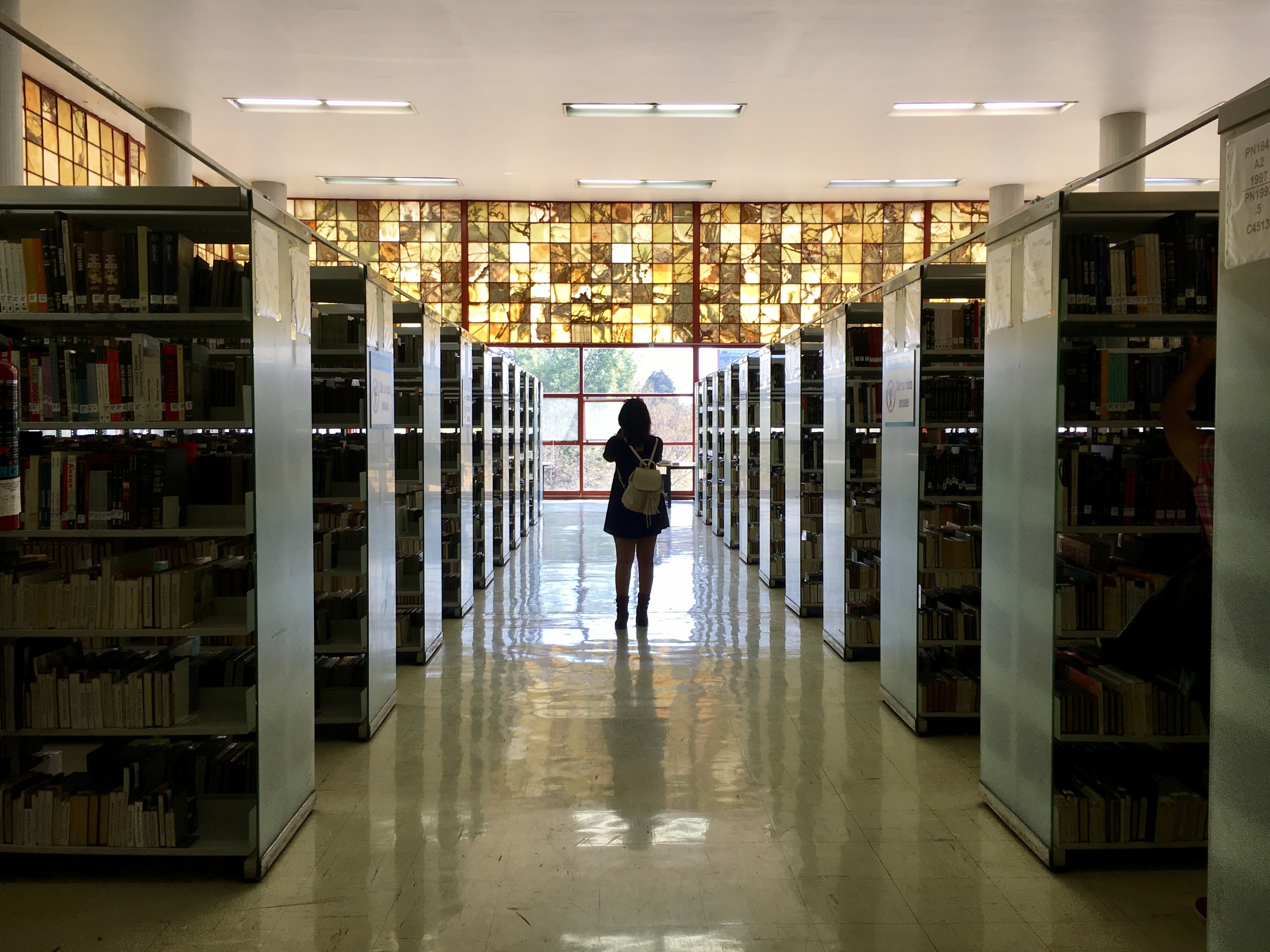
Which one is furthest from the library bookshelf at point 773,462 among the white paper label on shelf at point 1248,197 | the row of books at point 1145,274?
the white paper label on shelf at point 1248,197

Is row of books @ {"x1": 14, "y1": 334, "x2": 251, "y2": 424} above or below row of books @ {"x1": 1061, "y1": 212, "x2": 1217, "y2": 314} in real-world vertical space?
below

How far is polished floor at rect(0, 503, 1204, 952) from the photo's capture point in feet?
9.11

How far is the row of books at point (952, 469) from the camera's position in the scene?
5.00 metres

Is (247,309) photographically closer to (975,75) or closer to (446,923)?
(446,923)

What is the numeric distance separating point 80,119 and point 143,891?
10.3m

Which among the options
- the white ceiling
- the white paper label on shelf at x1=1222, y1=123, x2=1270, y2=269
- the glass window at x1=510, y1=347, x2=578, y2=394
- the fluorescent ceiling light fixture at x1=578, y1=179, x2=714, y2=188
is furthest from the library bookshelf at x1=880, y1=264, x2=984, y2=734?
the glass window at x1=510, y1=347, x2=578, y2=394

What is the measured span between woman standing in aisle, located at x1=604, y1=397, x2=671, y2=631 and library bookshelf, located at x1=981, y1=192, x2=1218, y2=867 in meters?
3.18

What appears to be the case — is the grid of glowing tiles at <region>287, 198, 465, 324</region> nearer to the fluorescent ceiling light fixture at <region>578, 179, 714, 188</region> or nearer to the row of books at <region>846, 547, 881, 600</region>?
the fluorescent ceiling light fixture at <region>578, 179, 714, 188</region>

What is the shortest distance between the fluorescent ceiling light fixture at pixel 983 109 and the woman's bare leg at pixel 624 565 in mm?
6835

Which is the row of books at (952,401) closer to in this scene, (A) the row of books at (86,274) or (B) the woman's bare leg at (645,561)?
(B) the woman's bare leg at (645,561)

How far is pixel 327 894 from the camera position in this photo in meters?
3.00

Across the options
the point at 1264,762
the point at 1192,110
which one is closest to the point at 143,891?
the point at 1264,762

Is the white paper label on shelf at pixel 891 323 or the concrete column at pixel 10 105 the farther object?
the concrete column at pixel 10 105

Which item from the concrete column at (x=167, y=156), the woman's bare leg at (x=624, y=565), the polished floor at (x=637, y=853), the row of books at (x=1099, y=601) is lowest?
the polished floor at (x=637, y=853)
